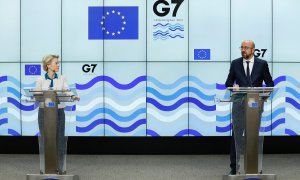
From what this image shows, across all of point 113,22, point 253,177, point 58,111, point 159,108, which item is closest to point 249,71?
point 253,177

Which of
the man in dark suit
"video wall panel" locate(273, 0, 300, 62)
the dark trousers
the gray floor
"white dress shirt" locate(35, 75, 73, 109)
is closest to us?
the dark trousers

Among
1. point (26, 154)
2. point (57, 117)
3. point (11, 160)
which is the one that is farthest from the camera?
point (26, 154)

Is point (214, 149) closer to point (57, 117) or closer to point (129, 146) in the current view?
point (129, 146)

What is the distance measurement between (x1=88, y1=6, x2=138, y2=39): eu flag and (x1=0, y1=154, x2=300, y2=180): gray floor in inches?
82.1

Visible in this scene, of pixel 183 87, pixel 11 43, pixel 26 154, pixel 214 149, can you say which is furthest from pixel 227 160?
pixel 11 43

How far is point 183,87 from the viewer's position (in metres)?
10.2

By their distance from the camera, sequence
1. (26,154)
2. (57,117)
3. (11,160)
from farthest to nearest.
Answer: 1. (26,154)
2. (11,160)
3. (57,117)

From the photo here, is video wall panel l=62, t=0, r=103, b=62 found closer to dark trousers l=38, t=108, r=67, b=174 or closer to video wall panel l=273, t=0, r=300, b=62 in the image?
video wall panel l=273, t=0, r=300, b=62

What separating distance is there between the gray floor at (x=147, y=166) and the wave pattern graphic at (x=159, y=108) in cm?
52

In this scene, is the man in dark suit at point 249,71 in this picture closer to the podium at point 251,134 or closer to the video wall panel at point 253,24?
the podium at point 251,134

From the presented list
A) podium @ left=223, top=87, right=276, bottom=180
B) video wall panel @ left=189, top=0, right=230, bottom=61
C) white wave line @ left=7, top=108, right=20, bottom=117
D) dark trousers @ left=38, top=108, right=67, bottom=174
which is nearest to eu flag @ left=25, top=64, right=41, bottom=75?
white wave line @ left=7, top=108, right=20, bottom=117

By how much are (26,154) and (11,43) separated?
1.93 meters

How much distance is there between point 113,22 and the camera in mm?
10125

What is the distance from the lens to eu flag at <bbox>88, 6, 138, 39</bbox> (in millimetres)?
10125
